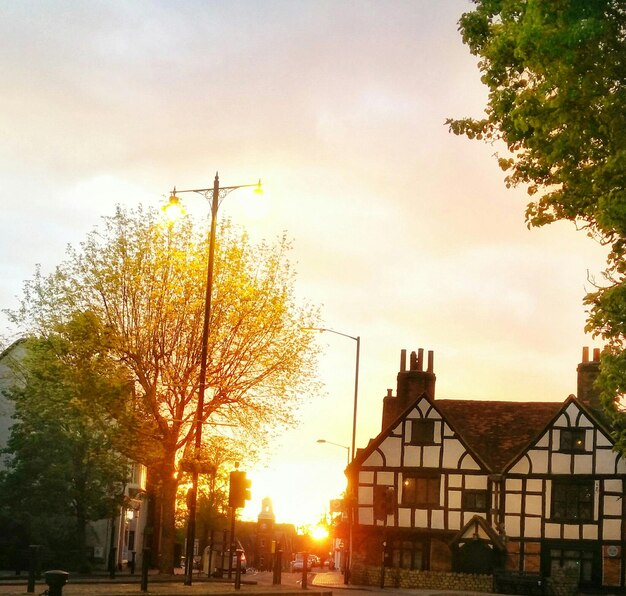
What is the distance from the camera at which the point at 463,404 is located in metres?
59.0

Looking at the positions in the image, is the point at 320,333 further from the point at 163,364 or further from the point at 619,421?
the point at 619,421

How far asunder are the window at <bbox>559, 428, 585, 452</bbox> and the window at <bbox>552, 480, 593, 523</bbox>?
1616 millimetres

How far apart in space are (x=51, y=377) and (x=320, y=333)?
11.2m

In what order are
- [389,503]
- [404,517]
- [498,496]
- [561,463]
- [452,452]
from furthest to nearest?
[452,452], [404,517], [498,496], [561,463], [389,503]

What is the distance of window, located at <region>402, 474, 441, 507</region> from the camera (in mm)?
52000

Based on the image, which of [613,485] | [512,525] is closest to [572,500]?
[613,485]

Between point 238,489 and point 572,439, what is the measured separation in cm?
2907

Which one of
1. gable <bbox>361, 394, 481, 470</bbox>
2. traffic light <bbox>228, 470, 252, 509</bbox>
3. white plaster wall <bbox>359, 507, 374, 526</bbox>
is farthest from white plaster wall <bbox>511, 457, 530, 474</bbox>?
traffic light <bbox>228, 470, 252, 509</bbox>

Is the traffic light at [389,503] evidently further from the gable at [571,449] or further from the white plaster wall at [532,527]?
the gable at [571,449]

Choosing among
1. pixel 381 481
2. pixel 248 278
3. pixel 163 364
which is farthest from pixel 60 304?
pixel 381 481

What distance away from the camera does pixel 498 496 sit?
5134 centimetres

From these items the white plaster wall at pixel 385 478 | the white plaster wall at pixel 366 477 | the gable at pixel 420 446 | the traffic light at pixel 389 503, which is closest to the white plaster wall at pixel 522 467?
the gable at pixel 420 446

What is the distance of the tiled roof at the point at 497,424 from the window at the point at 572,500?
275cm

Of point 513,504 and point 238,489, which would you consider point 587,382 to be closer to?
point 513,504
